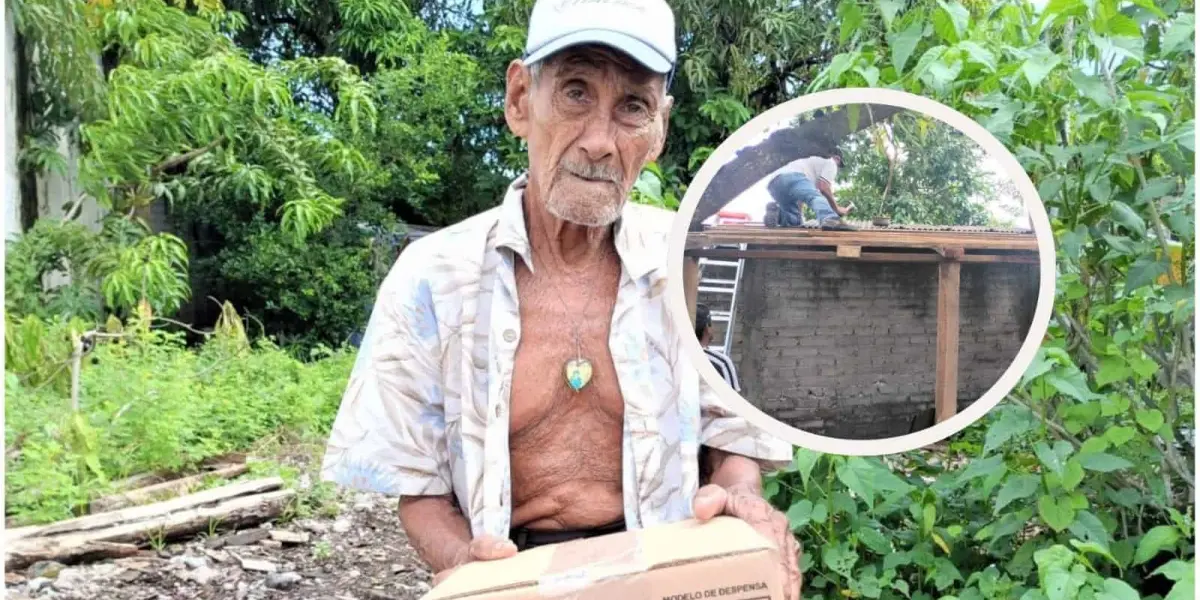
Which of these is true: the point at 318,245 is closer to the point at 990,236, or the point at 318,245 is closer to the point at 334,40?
the point at 334,40

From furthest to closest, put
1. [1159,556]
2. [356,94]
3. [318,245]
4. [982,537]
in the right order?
1. [318,245]
2. [356,94]
3. [1159,556]
4. [982,537]

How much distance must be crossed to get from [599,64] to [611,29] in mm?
58

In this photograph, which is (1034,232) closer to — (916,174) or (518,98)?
(916,174)

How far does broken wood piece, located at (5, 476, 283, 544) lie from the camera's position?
359cm

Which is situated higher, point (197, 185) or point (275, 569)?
point (197, 185)

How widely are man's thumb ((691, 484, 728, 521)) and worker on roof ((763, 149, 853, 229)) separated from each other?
392mm

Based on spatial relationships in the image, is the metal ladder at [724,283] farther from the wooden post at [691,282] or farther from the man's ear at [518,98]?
the man's ear at [518,98]

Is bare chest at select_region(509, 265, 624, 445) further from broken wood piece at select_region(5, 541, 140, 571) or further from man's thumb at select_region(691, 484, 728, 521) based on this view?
broken wood piece at select_region(5, 541, 140, 571)

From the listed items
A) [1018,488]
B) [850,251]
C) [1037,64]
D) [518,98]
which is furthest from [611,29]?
[1018,488]

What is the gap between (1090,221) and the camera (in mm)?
2068

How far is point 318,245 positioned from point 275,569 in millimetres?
3623

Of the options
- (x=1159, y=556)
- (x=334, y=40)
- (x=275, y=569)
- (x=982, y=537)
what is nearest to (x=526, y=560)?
(x=982, y=537)

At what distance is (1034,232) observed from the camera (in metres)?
1.42

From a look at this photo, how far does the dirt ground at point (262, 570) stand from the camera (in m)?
3.41
